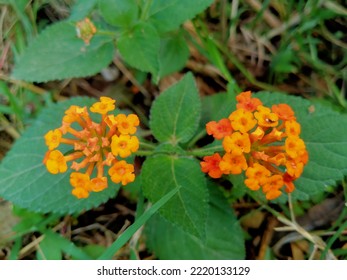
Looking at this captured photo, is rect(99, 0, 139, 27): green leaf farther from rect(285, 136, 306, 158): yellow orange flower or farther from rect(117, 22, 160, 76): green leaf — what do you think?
rect(285, 136, 306, 158): yellow orange flower

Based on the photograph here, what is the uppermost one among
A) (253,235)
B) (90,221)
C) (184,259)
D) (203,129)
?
(203,129)

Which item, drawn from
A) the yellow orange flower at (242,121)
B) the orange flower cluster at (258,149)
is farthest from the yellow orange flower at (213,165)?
the yellow orange flower at (242,121)

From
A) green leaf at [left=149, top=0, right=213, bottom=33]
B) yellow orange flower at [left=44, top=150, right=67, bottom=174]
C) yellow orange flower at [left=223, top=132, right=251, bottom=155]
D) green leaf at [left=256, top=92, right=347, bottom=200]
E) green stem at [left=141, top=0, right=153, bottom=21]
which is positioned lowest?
green leaf at [left=256, top=92, right=347, bottom=200]

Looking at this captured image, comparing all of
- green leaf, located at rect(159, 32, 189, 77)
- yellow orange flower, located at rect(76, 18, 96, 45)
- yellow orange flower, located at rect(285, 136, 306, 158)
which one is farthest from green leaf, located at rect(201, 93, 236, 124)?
yellow orange flower, located at rect(285, 136, 306, 158)

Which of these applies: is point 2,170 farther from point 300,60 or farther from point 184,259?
point 300,60

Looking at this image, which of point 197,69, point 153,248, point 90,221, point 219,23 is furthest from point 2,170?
point 219,23

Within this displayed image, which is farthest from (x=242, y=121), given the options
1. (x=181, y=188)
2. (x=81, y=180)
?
(x=81, y=180)
